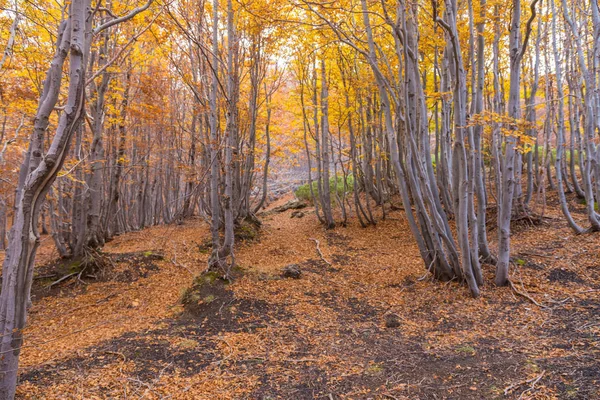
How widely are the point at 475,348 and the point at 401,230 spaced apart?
5.83 metres

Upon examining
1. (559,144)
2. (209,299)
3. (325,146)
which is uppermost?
(325,146)

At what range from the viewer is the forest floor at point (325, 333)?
263 cm

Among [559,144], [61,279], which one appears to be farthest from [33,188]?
[559,144]

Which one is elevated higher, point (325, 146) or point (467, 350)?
point (325, 146)

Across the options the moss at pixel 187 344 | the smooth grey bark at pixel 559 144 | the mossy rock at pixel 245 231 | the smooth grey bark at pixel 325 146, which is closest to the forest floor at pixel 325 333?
the moss at pixel 187 344

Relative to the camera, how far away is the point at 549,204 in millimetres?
8680

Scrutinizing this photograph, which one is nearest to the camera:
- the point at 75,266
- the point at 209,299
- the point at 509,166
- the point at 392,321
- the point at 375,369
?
the point at 375,369

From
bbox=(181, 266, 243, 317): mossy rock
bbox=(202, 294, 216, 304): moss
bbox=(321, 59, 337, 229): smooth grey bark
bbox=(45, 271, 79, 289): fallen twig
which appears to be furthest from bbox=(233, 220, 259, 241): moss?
bbox=(202, 294, 216, 304): moss

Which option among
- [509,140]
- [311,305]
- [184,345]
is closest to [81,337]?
[184,345]

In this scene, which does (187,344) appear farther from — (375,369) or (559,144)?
(559,144)

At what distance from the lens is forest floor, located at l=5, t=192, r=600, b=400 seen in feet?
8.63

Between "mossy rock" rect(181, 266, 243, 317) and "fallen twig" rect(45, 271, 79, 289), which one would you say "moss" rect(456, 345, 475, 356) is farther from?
"fallen twig" rect(45, 271, 79, 289)

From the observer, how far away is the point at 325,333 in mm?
3844

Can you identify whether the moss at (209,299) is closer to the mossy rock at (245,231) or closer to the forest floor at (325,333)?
the forest floor at (325,333)
